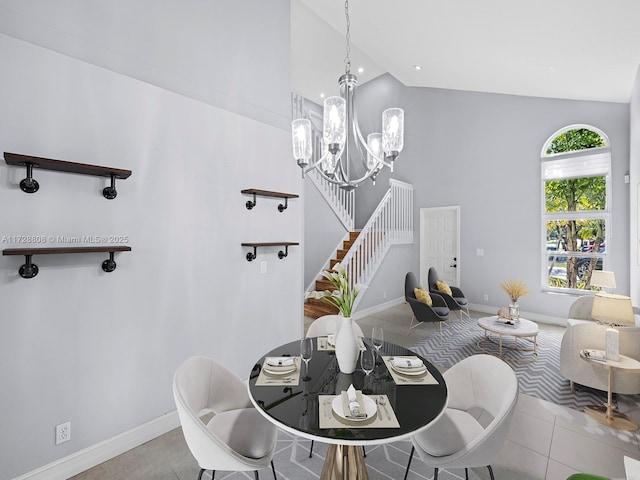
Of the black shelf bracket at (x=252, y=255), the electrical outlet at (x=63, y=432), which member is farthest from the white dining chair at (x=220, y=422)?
the black shelf bracket at (x=252, y=255)

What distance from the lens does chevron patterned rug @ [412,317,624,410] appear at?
2881 millimetres

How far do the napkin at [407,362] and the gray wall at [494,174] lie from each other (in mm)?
3947

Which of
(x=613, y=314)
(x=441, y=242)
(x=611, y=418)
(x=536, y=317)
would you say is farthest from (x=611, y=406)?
(x=441, y=242)

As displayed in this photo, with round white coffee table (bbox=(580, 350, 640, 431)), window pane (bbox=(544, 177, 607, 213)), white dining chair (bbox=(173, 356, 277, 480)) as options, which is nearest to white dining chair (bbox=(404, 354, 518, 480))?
white dining chair (bbox=(173, 356, 277, 480))

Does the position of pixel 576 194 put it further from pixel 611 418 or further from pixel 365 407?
pixel 365 407

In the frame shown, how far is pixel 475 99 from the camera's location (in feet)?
19.1

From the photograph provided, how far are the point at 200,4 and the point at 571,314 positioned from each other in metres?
5.38

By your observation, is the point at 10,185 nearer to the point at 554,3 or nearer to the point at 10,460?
the point at 10,460

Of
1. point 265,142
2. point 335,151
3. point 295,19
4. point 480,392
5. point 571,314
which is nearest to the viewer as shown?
point 480,392

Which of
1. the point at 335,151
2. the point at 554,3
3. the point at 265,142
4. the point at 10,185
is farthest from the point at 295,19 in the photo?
the point at 10,185

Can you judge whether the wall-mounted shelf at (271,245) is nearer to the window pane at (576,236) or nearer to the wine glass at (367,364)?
the wine glass at (367,364)

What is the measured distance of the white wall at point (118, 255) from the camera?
169 centimetres

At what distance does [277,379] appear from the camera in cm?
157

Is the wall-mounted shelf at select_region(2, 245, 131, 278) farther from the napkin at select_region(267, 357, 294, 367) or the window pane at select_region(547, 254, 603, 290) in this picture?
the window pane at select_region(547, 254, 603, 290)
